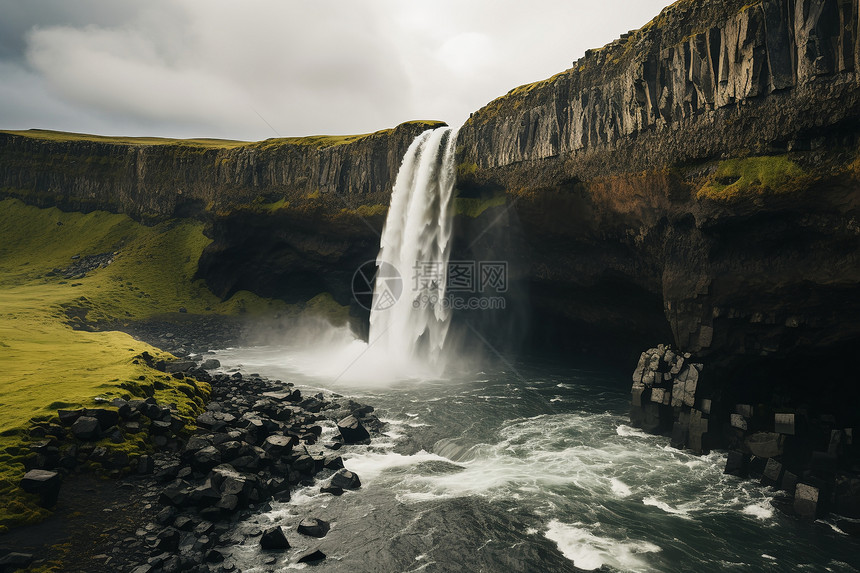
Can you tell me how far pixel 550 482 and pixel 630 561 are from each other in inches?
231

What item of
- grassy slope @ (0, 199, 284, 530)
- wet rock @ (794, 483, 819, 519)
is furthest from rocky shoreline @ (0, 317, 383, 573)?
wet rock @ (794, 483, 819, 519)

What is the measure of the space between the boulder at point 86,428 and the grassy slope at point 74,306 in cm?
118

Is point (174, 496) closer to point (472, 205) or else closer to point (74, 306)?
point (472, 205)

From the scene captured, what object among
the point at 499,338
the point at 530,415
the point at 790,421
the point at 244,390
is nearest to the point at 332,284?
the point at 499,338

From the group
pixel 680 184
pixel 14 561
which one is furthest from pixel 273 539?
pixel 680 184

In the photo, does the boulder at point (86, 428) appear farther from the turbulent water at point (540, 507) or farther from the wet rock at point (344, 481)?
the wet rock at point (344, 481)

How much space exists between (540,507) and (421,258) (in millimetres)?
30802

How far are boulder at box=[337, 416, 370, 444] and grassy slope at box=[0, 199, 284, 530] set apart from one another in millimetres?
7393

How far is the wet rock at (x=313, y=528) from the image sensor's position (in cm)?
1675

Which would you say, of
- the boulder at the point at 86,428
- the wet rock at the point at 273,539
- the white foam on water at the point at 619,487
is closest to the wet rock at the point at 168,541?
the wet rock at the point at 273,539

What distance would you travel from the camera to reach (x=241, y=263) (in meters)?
72.6

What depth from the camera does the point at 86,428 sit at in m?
18.5

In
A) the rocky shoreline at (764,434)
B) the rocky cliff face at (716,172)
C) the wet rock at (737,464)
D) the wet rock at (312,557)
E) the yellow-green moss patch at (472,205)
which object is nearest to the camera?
the wet rock at (312,557)

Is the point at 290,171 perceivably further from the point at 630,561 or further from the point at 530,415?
the point at 630,561
